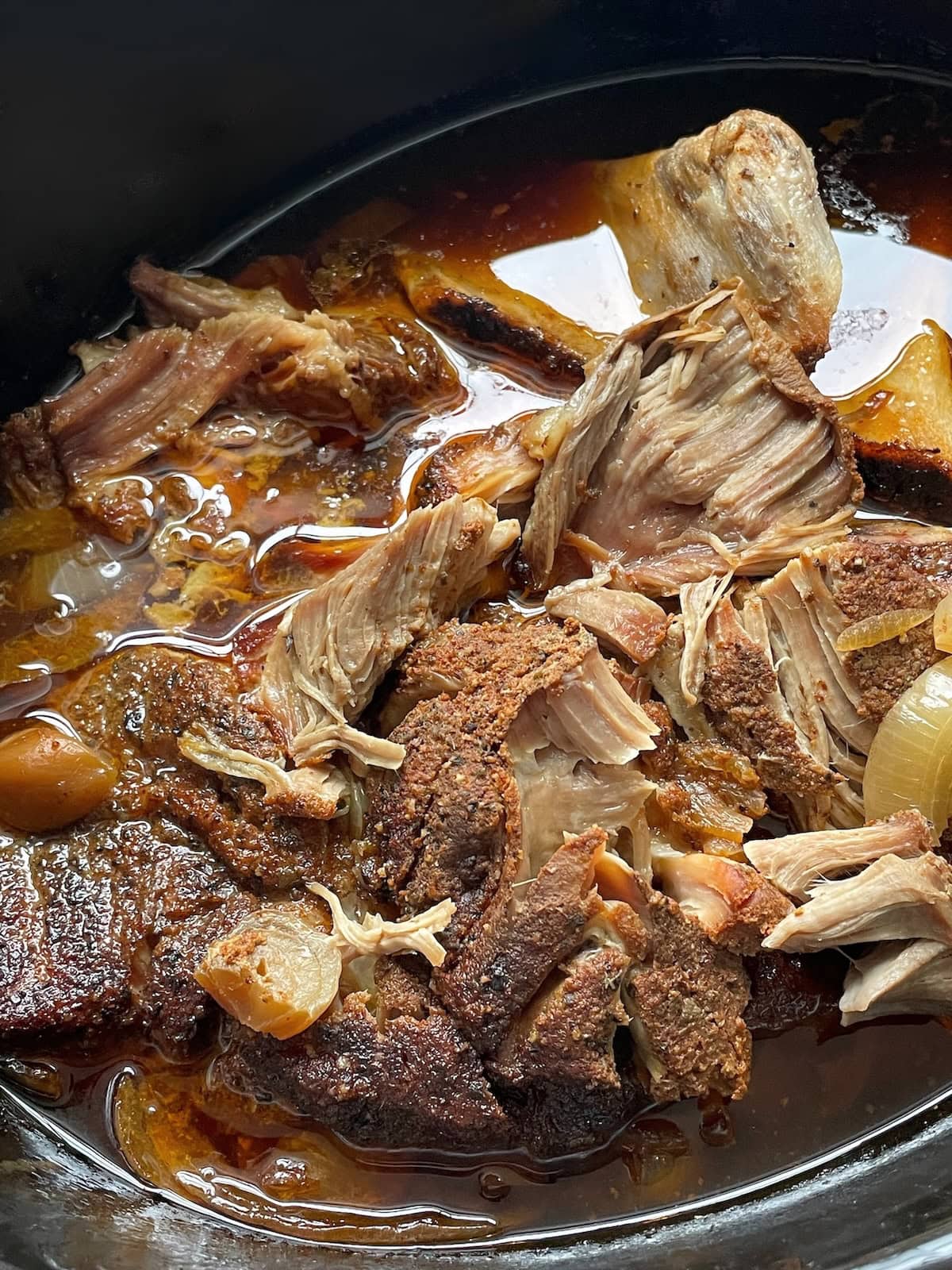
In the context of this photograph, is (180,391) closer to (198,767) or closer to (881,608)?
(198,767)

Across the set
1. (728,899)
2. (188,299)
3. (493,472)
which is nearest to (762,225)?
(493,472)

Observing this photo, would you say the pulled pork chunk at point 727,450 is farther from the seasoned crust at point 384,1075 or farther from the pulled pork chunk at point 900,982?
the seasoned crust at point 384,1075

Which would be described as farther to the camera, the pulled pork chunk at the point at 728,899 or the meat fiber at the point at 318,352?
the meat fiber at the point at 318,352

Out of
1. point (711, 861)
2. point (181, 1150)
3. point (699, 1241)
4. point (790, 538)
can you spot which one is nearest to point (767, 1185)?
point (699, 1241)

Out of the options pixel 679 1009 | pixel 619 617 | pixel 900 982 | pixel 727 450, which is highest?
pixel 727 450

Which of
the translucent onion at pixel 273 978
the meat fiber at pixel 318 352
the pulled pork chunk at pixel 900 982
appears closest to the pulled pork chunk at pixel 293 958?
the translucent onion at pixel 273 978

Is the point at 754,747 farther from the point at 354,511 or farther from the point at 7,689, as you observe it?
the point at 7,689
